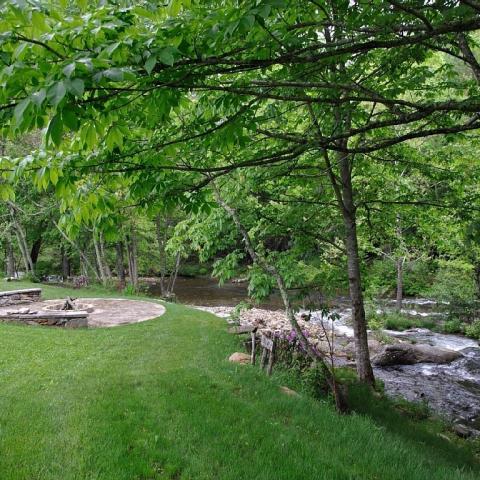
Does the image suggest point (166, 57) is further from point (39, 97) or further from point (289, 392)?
point (289, 392)

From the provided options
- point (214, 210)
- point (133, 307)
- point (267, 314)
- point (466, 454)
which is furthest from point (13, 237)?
point (466, 454)

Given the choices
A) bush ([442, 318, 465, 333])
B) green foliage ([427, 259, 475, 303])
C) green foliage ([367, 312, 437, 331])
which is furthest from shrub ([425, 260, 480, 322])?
green foliage ([367, 312, 437, 331])

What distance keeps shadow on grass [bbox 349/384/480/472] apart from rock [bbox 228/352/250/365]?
1.97 meters

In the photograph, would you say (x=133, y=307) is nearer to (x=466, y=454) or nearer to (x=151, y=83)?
(x=466, y=454)

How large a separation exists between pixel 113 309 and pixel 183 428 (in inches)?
375

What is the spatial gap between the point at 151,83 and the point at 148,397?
4.38 meters

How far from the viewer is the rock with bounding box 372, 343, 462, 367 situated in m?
11.6

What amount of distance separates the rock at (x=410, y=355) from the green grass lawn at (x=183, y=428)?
4624mm

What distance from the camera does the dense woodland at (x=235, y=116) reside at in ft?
6.04

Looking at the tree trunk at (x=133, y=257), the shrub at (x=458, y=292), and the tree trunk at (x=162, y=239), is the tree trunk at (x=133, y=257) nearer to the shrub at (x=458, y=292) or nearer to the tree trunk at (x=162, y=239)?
the tree trunk at (x=162, y=239)

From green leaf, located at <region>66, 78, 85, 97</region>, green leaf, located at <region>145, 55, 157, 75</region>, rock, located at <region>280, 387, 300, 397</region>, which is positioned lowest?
rock, located at <region>280, 387, 300, 397</region>

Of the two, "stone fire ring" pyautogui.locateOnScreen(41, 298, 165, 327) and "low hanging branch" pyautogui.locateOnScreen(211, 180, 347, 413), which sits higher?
"low hanging branch" pyautogui.locateOnScreen(211, 180, 347, 413)

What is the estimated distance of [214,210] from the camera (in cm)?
711

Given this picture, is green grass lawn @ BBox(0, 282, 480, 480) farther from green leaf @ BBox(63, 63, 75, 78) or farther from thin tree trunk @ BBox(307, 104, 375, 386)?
green leaf @ BBox(63, 63, 75, 78)
